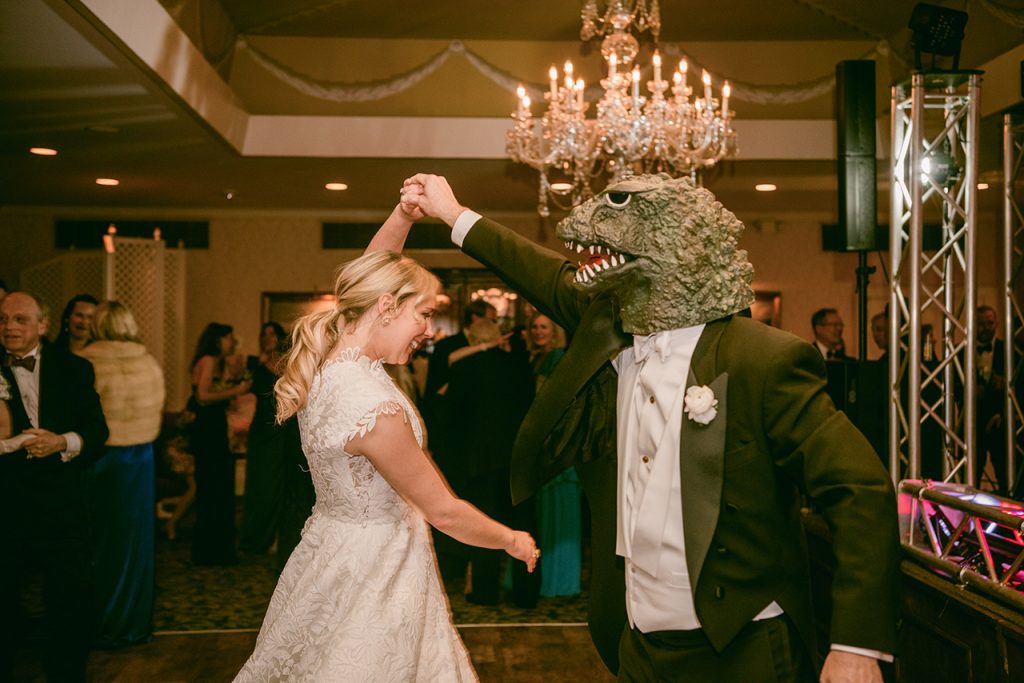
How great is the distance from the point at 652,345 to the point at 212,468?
4386mm

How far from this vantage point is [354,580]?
197cm

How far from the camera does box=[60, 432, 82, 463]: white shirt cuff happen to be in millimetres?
3168

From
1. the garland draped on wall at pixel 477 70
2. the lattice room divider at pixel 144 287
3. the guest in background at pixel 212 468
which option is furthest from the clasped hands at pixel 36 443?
the lattice room divider at pixel 144 287

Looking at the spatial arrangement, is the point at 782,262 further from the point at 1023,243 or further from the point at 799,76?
the point at 799,76

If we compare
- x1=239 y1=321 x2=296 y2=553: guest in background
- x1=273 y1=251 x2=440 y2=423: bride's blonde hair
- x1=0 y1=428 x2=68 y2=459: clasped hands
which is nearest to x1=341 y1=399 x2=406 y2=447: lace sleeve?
x1=273 y1=251 x2=440 y2=423: bride's blonde hair

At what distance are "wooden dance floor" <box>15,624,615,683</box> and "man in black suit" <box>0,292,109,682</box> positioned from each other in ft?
1.62

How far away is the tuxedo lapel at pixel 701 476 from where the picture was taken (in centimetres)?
141

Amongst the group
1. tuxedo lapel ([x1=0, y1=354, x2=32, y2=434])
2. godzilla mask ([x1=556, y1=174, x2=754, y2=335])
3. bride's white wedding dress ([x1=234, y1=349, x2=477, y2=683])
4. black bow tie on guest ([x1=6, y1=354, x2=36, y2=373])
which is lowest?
bride's white wedding dress ([x1=234, y1=349, x2=477, y2=683])

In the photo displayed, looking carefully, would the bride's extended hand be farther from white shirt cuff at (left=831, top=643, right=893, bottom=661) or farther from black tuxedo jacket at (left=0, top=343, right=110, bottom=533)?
black tuxedo jacket at (left=0, top=343, right=110, bottom=533)

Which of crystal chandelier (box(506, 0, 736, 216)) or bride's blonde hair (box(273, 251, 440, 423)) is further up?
crystal chandelier (box(506, 0, 736, 216))

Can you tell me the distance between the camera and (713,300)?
1.50 metres

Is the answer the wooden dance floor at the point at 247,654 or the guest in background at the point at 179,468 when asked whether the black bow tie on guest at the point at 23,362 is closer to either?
the wooden dance floor at the point at 247,654

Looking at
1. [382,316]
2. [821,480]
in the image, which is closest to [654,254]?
[821,480]

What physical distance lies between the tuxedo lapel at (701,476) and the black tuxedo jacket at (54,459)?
8.34ft
